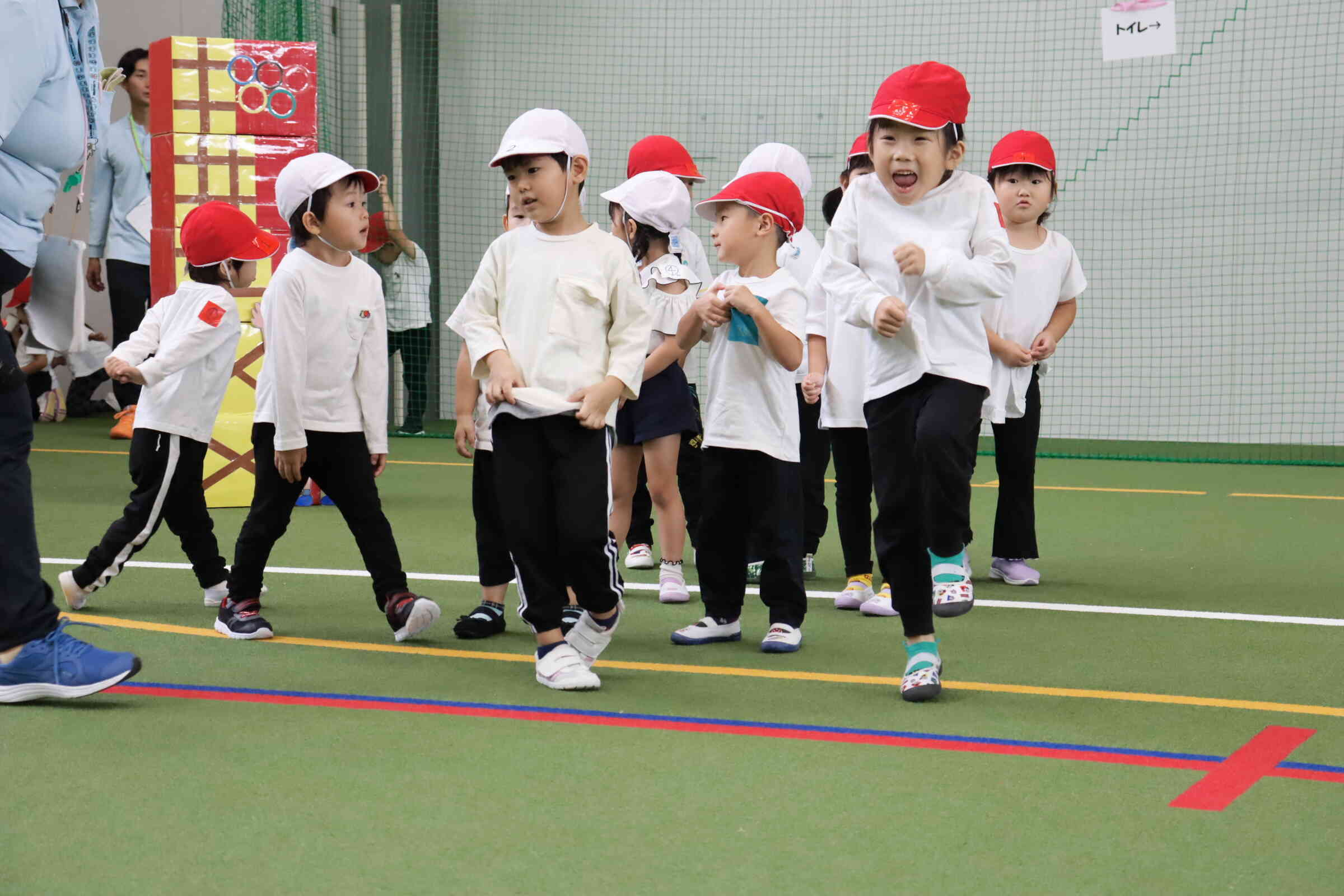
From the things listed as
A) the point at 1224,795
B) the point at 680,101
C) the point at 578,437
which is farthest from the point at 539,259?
the point at 680,101

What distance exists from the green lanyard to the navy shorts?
537 cm

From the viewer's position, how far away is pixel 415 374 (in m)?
9.18

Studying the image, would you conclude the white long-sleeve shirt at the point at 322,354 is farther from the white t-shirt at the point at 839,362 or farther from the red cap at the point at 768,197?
the white t-shirt at the point at 839,362

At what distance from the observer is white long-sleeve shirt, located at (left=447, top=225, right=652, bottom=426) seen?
2.96 m

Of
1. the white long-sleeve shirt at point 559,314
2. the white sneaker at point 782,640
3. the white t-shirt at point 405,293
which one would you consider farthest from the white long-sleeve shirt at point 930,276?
the white t-shirt at point 405,293

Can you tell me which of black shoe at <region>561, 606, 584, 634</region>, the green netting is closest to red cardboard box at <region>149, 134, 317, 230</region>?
the green netting

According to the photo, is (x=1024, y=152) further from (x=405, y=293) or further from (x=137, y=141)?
(x=137, y=141)

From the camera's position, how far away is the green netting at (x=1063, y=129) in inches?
336

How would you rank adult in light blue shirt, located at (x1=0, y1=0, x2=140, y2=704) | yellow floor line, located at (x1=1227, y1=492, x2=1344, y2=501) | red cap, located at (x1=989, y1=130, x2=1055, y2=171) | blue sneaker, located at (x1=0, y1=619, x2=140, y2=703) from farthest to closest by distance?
yellow floor line, located at (x1=1227, y1=492, x2=1344, y2=501) < red cap, located at (x1=989, y1=130, x2=1055, y2=171) < blue sneaker, located at (x1=0, y1=619, x2=140, y2=703) < adult in light blue shirt, located at (x1=0, y1=0, x2=140, y2=704)

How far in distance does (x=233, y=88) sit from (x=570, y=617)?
349 centimetres

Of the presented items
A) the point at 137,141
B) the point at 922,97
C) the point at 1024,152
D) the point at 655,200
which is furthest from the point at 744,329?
the point at 137,141

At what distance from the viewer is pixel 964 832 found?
83.3 inches

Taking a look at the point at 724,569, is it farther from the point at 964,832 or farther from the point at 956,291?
the point at 964,832

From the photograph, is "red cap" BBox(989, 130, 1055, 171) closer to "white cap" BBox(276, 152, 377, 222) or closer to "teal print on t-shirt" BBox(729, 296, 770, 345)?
"teal print on t-shirt" BBox(729, 296, 770, 345)
